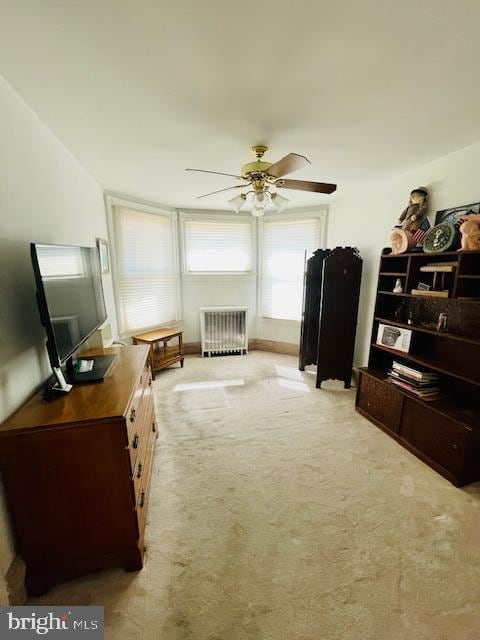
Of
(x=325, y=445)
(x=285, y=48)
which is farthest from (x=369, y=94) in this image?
(x=325, y=445)

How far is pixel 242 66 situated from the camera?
1.19m

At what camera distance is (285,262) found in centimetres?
413

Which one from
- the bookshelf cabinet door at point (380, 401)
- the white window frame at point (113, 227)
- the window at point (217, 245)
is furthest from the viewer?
the window at point (217, 245)

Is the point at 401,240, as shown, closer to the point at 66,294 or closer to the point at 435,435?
the point at 435,435

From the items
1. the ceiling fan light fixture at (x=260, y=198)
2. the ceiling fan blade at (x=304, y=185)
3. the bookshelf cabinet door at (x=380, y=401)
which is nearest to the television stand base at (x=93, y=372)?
the ceiling fan light fixture at (x=260, y=198)

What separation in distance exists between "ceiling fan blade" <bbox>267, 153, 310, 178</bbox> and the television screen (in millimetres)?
1374

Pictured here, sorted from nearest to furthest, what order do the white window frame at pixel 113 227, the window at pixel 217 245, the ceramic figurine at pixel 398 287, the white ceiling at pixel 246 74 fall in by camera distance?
the white ceiling at pixel 246 74, the ceramic figurine at pixel 398 287, the white window frame at pixel 113 227, the window at pixel 217 245

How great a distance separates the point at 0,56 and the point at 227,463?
258 centimetres

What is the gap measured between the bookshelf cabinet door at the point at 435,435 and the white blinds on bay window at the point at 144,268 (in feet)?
10.8

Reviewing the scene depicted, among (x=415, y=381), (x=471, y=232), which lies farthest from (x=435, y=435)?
(x=471, y=232)

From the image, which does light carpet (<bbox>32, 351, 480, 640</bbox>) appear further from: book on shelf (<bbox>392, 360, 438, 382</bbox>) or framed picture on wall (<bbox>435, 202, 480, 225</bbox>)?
framed picture on wall (<bbox>435, 202, 480, 225</bbox>)

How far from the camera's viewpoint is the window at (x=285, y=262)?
3.94m

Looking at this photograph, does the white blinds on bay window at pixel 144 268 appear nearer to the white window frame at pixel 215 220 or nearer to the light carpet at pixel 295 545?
the white window frame at pixel 215 220

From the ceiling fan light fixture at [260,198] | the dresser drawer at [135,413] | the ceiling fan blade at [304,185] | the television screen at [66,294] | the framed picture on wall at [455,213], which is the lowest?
the dresser drawer at [135,413]
